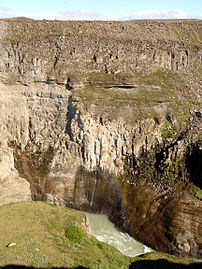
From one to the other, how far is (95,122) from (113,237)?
9.47 meters

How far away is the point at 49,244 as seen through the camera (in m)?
16.2

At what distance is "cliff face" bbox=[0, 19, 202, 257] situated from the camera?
22.8 metres

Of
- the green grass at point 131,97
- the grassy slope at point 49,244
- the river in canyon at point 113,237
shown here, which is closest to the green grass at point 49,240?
the grassy slope at point 49,244

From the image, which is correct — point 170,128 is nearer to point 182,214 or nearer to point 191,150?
point 191,150

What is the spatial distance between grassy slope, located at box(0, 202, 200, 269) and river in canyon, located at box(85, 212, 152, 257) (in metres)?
1.47

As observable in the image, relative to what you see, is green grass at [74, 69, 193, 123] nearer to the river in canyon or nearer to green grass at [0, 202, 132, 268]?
the river in canyon

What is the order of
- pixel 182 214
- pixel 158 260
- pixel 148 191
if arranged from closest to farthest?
pixel 158 260 → pixel 182 214 → pixel 148 191

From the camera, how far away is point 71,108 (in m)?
24.0

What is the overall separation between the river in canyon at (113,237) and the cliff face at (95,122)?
685 mm

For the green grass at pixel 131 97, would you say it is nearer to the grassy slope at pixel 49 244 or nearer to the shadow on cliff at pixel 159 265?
the grassy slope at pixel 49 244

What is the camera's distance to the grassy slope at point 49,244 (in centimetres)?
1440

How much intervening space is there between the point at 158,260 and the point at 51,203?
10581 millimetres

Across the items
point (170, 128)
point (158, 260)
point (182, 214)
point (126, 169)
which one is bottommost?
point (158, 260)

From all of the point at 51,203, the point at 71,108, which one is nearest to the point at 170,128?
the point at 71,108
